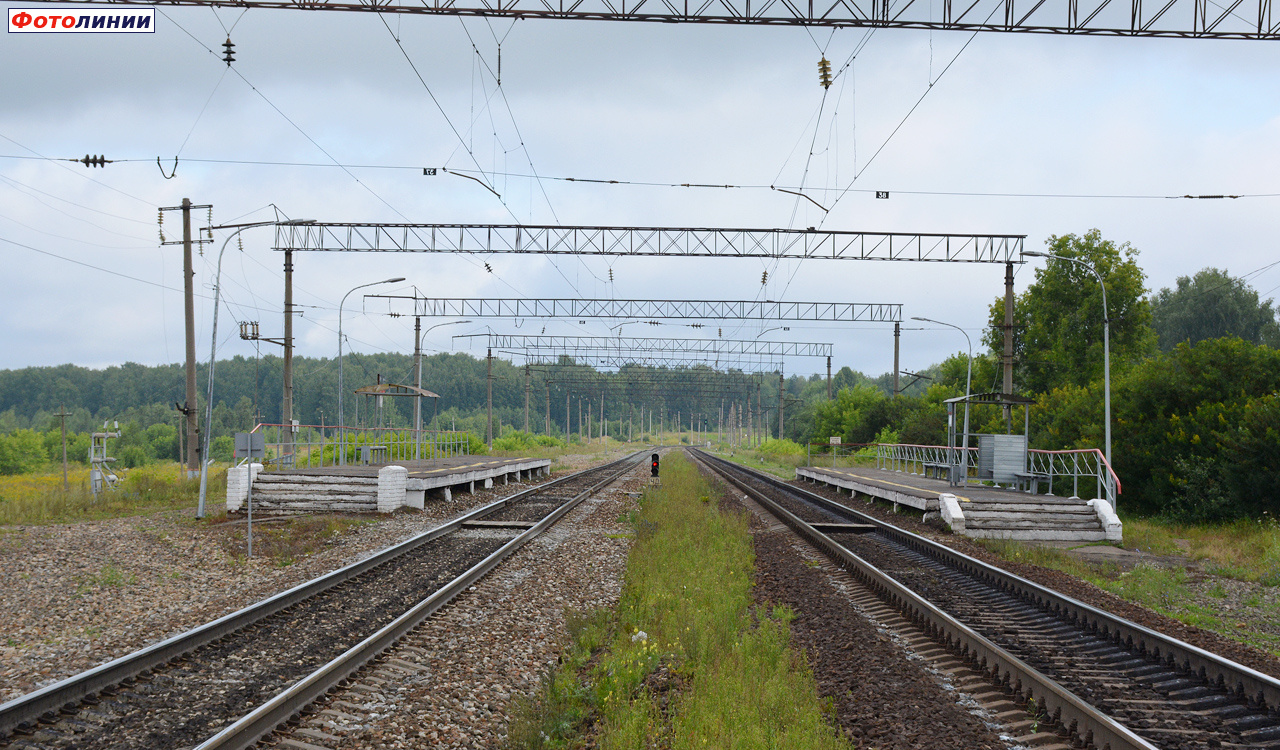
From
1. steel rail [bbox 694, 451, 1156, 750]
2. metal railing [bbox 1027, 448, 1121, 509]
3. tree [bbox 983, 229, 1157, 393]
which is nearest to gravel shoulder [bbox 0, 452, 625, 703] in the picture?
steel rail [bbox 694, 451, 1156, 750]

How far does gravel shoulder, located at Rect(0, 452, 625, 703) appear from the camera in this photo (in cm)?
899

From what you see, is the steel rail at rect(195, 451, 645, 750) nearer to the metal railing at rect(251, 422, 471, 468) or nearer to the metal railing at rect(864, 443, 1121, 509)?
the metal railing at rect(864, 443, 1121, 509)

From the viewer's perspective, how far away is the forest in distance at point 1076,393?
2197cm

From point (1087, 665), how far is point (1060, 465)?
21698mm

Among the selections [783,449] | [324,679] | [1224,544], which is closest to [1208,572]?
[1224,544]

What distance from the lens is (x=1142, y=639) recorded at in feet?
29.2

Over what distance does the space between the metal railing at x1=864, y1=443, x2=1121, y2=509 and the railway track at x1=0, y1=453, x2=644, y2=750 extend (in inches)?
593

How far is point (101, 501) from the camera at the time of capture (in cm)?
2333

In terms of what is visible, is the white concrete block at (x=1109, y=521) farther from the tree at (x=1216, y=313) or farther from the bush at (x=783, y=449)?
the tree at (x=1216, y=313)

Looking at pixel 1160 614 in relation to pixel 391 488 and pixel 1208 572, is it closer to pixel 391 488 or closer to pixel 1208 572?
pixel 1208 572

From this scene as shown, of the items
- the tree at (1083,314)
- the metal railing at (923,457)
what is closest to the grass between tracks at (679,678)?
the metal railing at (923,457)

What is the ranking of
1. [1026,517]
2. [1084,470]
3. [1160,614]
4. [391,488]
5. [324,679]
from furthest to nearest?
[1084,470] < [391,488] < [1026,517] < [1160,614] < [324,679]

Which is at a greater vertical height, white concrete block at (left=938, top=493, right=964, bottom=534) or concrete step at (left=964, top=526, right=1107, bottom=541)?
white concrete block at (left=938, top=493, right=964, bottom=534)

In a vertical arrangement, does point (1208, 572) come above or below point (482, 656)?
below
